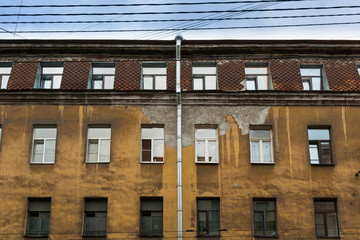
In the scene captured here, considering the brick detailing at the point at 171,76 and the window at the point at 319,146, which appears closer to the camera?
the window at the point at 319,146

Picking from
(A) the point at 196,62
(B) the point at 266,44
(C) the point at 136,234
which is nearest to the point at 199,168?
(C) the point at 136,234

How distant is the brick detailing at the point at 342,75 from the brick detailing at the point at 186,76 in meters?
5.52

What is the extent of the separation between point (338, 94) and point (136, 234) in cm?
939

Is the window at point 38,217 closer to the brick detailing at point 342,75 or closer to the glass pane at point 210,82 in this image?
the glass pane at point 210,82

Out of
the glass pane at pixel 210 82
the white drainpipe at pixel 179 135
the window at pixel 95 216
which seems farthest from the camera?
the glass pane at pixel 210 82

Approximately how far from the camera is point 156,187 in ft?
58.3

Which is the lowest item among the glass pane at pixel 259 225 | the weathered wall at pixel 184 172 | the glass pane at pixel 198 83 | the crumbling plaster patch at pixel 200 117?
the glass pane at pixel 259 225

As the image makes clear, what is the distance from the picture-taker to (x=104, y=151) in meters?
→ 18.5

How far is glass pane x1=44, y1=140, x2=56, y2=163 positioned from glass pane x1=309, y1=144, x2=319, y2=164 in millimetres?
9851

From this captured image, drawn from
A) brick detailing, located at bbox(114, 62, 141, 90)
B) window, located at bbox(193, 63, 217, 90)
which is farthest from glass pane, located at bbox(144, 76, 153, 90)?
window, located at bbox(193, 63, 217, 90)

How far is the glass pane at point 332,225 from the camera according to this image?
17.4 m

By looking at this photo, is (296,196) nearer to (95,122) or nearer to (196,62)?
(196,62)

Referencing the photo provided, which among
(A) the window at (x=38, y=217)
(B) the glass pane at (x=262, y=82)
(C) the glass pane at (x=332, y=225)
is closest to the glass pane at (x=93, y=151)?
(A) the window at (x=38, y=217)

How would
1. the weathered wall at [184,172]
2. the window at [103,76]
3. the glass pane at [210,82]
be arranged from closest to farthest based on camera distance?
the weathered wall at [184,172]
the glass pane at [210,82]
the window at [103,76]
